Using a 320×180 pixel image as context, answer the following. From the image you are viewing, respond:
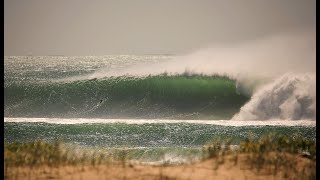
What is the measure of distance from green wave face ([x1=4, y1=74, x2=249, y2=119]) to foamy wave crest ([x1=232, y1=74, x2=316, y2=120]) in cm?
75

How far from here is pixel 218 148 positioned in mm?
5562

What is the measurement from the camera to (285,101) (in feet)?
42.9

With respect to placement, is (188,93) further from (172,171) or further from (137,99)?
(172,171)

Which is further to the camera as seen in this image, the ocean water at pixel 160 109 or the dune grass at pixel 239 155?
the ocean water at pixel 160 109

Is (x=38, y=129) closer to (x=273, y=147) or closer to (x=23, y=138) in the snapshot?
(x=23, y=138)

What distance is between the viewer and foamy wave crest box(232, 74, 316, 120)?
1272 cm

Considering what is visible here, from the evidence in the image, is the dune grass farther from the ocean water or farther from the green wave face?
the green wave face

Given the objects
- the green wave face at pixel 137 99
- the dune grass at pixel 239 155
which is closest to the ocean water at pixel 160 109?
the green wave face at pixel 137 99

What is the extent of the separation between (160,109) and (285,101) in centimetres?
451

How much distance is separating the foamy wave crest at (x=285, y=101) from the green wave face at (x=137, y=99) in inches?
29.4

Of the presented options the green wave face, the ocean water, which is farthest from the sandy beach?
the green wave face

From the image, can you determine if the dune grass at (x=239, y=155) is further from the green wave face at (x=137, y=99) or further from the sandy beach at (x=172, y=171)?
the green wave face at (x=137, y=99)

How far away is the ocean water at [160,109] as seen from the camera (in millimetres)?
9781

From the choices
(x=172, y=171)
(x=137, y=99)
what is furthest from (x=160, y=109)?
(x=172, y=171)
